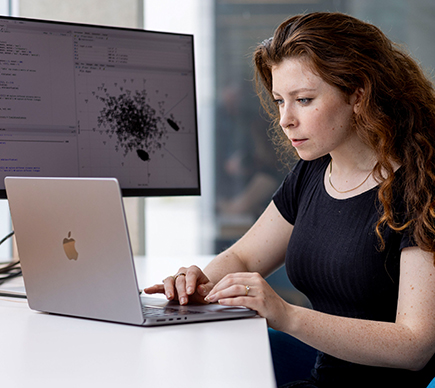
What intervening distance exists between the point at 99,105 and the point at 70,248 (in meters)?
0.55

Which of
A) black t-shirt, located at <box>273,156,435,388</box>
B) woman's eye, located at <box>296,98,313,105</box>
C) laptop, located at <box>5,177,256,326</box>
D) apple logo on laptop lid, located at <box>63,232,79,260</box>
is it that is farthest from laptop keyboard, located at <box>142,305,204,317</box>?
woman's eye, located at <box>296,98,313,105</box>

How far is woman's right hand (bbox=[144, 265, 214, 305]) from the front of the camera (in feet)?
2.88

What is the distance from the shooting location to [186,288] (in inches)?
34.7

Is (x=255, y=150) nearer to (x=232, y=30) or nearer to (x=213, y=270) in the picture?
(x=232, y=30)

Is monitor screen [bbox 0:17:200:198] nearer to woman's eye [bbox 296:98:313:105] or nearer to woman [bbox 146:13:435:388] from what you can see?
woman [bbox 146:13:435:388]

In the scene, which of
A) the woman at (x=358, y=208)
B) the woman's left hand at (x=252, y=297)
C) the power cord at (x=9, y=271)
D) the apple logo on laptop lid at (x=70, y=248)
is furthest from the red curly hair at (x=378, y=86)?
the power cord at (x=9, y=271)

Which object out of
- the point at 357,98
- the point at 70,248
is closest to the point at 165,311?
the point at 70,248

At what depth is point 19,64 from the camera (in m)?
1.13

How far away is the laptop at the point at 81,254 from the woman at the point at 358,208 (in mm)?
144

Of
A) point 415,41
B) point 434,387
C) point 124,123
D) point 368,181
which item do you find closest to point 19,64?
point 124,123

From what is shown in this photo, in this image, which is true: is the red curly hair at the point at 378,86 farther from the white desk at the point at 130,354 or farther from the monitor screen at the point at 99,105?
the white desk at the point at 130,354

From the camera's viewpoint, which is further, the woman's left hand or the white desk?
the woman's left hand

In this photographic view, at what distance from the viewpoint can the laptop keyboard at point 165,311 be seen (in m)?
0.78

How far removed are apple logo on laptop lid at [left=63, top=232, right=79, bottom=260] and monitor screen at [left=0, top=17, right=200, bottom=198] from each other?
0.41m
